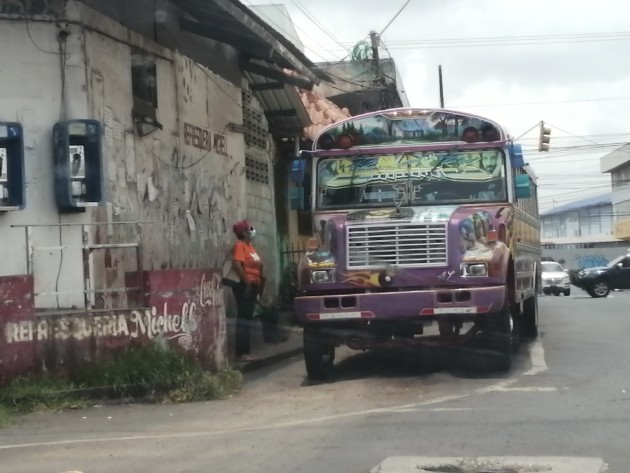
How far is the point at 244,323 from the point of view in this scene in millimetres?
12789

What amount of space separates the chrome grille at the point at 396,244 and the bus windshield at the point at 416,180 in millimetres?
690

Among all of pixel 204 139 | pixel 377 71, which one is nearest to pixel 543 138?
pixel 377 71

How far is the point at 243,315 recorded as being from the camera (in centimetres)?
1286

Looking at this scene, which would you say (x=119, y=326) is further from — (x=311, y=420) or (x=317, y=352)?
(x=311, y=420)

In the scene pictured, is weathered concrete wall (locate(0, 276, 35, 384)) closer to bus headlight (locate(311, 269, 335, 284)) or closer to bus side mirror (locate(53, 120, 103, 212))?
bus side mirror (locate(53, 120, 103, 212))

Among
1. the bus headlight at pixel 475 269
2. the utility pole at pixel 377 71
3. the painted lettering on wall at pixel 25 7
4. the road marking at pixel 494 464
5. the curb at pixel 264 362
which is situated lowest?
the road marking at pixel 494 464

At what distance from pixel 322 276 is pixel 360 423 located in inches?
108

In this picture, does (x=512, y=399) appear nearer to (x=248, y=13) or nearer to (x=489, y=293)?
(x=489, y=293)

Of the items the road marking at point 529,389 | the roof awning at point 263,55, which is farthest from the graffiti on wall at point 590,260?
the road marking at point 529,389

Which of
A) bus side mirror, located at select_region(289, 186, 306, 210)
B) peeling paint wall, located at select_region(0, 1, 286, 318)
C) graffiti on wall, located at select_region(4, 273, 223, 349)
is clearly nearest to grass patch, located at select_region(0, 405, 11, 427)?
graffiti on wall, located at select_region(4, 273, 223, 349)

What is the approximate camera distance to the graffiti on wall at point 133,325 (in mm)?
9898

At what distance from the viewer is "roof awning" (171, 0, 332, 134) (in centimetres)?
1361

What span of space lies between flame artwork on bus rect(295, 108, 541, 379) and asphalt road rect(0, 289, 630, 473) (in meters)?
0.59

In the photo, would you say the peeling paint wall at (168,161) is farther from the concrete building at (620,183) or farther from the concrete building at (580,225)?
the concrete building at (580,225)
